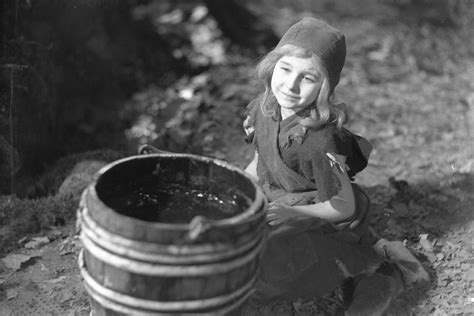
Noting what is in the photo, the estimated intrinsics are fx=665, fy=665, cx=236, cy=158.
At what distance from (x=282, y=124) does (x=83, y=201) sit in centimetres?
112

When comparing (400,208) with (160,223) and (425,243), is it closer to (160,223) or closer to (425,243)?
(425,243)

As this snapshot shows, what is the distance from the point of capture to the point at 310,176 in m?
3.26

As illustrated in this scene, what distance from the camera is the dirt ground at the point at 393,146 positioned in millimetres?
3594

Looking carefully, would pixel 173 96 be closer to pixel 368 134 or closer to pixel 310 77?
pixel 368 134

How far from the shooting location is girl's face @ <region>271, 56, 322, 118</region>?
3084mm

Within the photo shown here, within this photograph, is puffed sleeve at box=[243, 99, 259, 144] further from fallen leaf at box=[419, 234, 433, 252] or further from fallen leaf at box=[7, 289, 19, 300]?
fallen leaf at box=[7, 289, 19, 300]

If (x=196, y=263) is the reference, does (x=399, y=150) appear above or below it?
below

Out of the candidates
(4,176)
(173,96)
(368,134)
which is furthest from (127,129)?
(368,134)

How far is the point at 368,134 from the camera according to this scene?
5.74 metres

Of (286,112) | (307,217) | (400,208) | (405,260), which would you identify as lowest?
(400,208)

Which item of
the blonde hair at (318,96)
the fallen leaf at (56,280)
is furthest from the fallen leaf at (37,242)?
the blonde hair at (318,96)

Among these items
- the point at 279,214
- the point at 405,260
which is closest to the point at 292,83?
the point at 279,214

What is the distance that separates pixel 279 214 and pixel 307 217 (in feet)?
0.47

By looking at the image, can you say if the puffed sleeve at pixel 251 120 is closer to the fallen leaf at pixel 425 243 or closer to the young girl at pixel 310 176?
the young girl at pixel 310 176
